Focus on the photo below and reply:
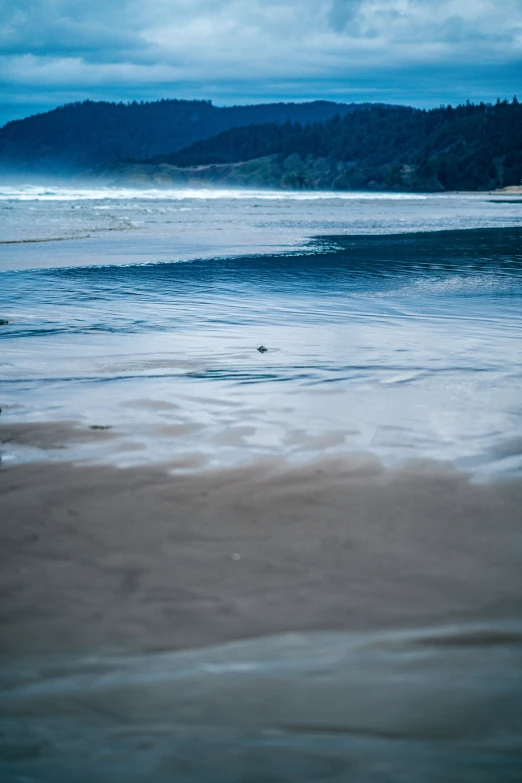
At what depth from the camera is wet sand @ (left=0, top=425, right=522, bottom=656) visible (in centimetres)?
254

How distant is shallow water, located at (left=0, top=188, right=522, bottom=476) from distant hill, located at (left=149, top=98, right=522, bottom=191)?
407 feet

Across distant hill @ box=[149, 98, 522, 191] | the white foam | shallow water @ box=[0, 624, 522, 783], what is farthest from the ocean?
distant hill @ box=[149, 98, 522, 191]

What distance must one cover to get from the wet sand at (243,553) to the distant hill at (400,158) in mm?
132693

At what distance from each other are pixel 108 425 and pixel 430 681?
2.81 meters

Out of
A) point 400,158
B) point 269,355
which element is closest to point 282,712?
point 269,355

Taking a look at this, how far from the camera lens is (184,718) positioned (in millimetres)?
2102

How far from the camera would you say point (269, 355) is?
259 inches

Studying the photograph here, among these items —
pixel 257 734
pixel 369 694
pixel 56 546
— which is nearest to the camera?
pixel 257 734

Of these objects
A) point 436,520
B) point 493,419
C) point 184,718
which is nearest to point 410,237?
point 493,419

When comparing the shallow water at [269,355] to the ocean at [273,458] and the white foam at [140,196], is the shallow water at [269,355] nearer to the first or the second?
the ocean at [273,458]

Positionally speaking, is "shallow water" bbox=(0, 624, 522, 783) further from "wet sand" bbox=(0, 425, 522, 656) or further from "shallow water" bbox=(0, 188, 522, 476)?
"shallow water" bbox=(0, 188, 522, 476)

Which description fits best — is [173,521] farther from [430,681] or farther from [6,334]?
[6,334]

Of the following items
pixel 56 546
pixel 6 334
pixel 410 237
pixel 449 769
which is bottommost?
pixel 449 769

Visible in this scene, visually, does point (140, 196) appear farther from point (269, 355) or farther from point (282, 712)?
point (282, 712)
